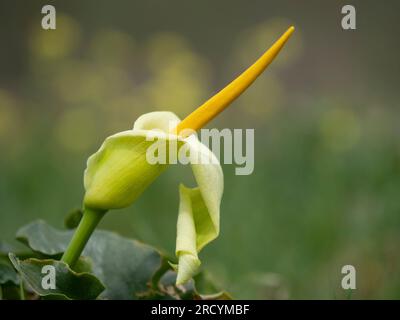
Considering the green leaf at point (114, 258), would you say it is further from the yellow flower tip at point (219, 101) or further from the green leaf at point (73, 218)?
the yellow flower tip at point (219, 101)

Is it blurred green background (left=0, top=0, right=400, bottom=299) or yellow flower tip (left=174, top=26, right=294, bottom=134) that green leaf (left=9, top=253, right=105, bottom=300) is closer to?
yellow flower tip (left=174, top=26, right=294, bottom=134)

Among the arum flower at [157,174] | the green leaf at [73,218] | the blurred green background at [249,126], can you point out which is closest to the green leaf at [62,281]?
the arum flower at [157,174]

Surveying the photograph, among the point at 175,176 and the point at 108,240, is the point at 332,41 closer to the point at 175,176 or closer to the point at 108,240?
the point at 175,176

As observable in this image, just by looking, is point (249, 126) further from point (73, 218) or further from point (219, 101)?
point (219, 101)

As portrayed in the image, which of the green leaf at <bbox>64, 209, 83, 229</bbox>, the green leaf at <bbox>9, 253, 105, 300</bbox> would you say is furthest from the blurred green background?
the green leaf at <bbox>9, 253, 105, 300</bbox>

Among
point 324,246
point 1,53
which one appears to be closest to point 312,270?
point 324,246

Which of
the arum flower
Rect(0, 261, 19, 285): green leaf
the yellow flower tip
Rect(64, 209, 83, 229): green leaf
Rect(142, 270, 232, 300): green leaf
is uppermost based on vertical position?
the yellow flower tip

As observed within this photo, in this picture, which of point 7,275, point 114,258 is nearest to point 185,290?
point 114,258
